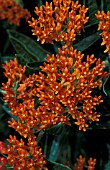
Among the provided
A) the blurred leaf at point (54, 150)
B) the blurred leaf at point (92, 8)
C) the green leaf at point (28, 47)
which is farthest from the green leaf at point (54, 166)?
the blurred leaf at point (92, 8)

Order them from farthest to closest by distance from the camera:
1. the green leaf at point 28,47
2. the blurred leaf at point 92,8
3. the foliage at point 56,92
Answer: the green leaf at point 28,47
the blurred leaf at point 92,8
the foliage at point 56,92

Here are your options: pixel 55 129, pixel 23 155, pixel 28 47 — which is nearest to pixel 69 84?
pixel 55 129

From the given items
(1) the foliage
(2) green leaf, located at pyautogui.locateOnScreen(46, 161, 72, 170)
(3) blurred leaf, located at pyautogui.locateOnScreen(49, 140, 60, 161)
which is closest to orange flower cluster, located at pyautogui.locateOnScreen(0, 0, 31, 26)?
(1) the foliage

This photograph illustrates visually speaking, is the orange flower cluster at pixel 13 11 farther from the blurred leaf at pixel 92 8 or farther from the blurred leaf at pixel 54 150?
the blurred leaf at pixel 54 150

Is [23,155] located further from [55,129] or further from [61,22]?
[61,22]

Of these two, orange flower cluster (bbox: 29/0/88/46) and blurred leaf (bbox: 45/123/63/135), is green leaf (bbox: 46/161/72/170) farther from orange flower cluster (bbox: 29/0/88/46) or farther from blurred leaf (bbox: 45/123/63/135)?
orange flower cluster (bbox: 29/0/88/46)

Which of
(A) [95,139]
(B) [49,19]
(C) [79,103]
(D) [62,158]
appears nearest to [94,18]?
(B) [49,19]

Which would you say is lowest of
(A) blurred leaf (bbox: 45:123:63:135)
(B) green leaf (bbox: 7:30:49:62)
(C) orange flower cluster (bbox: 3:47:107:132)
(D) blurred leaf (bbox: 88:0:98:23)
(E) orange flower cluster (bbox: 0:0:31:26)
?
(A) blurred leaf (bbox: 45:123:63:135)

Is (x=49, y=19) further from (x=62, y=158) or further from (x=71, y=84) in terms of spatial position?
(x=62, y=158)
